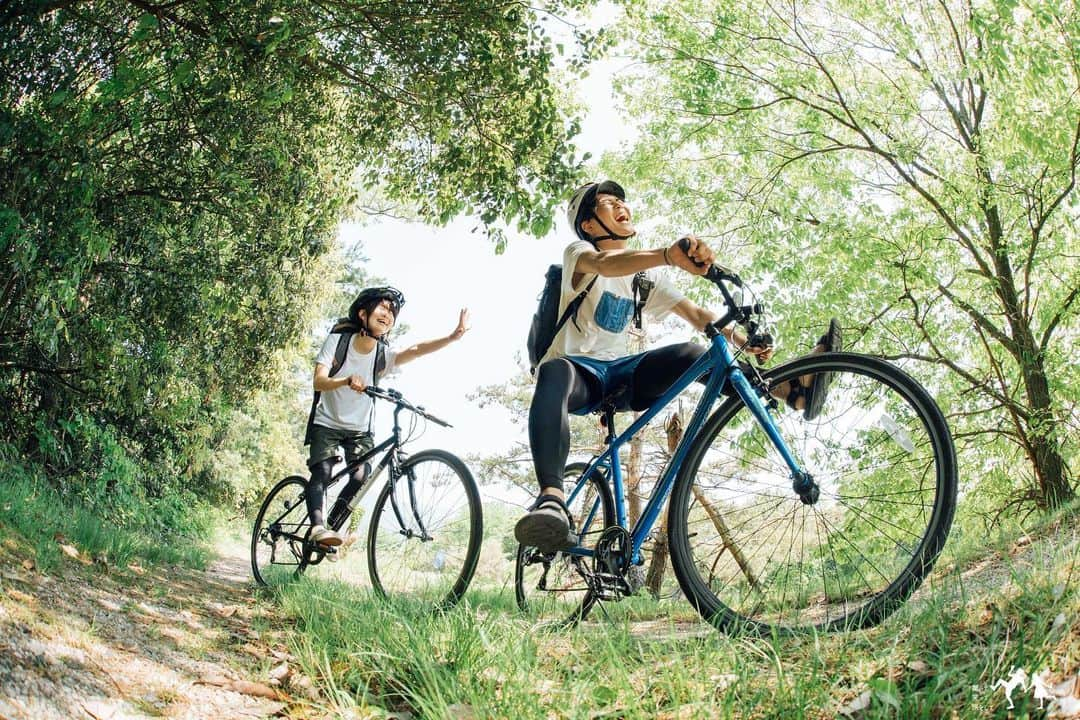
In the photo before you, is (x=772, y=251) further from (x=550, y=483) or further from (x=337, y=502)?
(x=550, y=483)

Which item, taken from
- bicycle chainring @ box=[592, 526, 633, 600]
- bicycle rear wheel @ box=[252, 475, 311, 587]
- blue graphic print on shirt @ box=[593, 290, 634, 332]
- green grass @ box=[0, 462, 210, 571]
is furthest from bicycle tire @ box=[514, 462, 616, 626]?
green grass @ box=[0, 462, 210, 571]

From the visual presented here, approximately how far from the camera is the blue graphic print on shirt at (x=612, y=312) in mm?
3074

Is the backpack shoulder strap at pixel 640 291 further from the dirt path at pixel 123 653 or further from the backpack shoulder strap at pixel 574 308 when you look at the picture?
the dirt path at pixel 123 653

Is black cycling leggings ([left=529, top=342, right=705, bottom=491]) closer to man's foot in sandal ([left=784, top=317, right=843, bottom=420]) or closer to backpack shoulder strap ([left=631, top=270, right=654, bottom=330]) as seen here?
backpack shoulder strap ([left=631, top=270, right=654, bottom=330])

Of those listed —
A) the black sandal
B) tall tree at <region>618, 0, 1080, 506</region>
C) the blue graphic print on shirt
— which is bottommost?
the black sandal

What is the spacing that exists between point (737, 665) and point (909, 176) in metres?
7.72

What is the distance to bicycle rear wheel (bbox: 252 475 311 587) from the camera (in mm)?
5117

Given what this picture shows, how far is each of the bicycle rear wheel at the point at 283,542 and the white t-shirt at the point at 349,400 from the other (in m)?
0.51

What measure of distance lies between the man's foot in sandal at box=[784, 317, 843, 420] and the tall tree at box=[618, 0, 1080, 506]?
4.56 metres

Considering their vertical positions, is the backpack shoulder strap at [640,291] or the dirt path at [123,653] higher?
the backpack shoulder strap at [640,291]

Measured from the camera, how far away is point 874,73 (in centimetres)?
933

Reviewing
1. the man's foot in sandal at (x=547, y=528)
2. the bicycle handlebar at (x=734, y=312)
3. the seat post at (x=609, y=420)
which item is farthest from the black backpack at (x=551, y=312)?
the man's foot in sandal at (x=547, y=528)

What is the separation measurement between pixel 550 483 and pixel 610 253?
0.90 meters

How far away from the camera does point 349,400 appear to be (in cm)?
495
